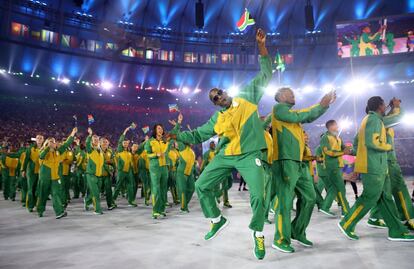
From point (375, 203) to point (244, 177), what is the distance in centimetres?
202

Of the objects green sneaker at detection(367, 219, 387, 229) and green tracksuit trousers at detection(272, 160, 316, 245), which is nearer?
green tracksuit trousers at detection(272, 160, 316, 245)

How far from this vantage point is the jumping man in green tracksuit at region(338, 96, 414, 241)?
454 centimetres

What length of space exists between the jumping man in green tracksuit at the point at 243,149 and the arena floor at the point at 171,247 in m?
0.40

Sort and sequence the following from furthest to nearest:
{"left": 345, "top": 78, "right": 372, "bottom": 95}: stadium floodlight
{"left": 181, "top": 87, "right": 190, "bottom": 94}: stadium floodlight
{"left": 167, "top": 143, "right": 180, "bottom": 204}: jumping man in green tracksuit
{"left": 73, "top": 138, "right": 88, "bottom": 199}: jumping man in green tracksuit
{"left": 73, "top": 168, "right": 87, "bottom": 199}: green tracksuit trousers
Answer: {"left": 181, "top": 87, "right": 190, "bottom": 94}: stadium floodlight → {"left": 345, "top": 78, "right": 372, "bottom": 95}: stadium floodlight → {"left": 73, "top": 168, "right": 87, "bottom": 199}: green tracksuit trousers → {"left": 73, "top": 138, "right": 88, "bottom": 199}: jumping man in green tracksuit → {"left": 167, "top": 143, "right": 180, "bottom": 204}: jumping man in green tracksuit

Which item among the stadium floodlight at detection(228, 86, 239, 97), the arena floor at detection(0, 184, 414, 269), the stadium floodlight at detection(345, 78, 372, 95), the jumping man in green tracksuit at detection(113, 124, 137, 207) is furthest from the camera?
the stadium floodlight at detection(228, 86, 239, 97)

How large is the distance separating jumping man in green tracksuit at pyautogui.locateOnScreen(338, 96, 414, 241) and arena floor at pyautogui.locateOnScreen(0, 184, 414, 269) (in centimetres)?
23

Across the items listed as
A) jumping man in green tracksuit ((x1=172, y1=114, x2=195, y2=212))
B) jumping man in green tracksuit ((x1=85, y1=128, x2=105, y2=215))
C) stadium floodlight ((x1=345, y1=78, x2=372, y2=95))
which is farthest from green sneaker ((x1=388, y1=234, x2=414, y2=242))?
stadium floodlight ((x1=345, y1=78, x2=372, y2=95))

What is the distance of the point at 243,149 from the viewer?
400 cm

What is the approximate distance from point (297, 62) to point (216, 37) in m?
8.89

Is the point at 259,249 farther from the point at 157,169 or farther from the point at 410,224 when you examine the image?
the point at 157,169

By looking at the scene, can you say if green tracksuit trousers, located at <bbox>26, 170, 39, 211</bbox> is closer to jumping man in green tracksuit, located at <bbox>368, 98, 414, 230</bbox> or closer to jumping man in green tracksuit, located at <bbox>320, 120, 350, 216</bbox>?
jumping man in green tracksuit, located at <bbox>320, 120, 350, 216</bbox>

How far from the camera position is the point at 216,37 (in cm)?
3488

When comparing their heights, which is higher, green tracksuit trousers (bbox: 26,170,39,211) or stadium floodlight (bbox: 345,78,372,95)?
stadium floodlight (bbox: 345,78,372,95)

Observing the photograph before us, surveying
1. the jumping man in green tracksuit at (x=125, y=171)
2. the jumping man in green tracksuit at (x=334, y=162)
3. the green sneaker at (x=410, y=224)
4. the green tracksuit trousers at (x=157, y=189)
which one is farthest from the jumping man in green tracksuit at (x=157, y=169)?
the green sneaker at (x=410, y=224)
